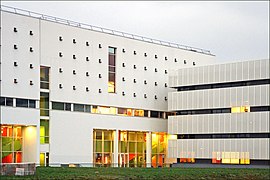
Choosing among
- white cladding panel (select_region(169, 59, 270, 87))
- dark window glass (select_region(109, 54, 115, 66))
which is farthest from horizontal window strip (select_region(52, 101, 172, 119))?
dark window glass (select_region(109, 54, 115, 66))

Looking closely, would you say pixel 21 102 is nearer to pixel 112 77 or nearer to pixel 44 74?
pixel 44 74

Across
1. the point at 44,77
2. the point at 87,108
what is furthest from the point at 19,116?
the point at 87,108

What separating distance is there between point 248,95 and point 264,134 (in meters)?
4.44

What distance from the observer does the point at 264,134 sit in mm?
60281

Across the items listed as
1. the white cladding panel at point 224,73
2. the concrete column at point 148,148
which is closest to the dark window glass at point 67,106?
the concrete column at point 148,148

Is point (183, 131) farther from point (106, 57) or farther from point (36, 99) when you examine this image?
point (36, 99)

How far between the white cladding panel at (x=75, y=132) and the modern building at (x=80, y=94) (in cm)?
10

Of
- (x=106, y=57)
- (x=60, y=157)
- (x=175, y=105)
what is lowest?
(x=60, y=157)

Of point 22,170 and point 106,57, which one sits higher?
point 106,57

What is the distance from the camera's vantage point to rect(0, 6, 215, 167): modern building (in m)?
56.6

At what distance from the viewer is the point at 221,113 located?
210ft

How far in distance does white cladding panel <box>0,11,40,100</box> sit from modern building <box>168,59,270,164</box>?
18.5 meters

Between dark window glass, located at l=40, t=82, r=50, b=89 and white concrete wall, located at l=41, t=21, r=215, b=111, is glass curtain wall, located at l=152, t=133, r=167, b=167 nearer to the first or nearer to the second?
white concrete wall, located at l=41, t=21, r=215, b=111

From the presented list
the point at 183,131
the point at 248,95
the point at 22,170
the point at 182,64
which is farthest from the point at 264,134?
the point at 22,170
